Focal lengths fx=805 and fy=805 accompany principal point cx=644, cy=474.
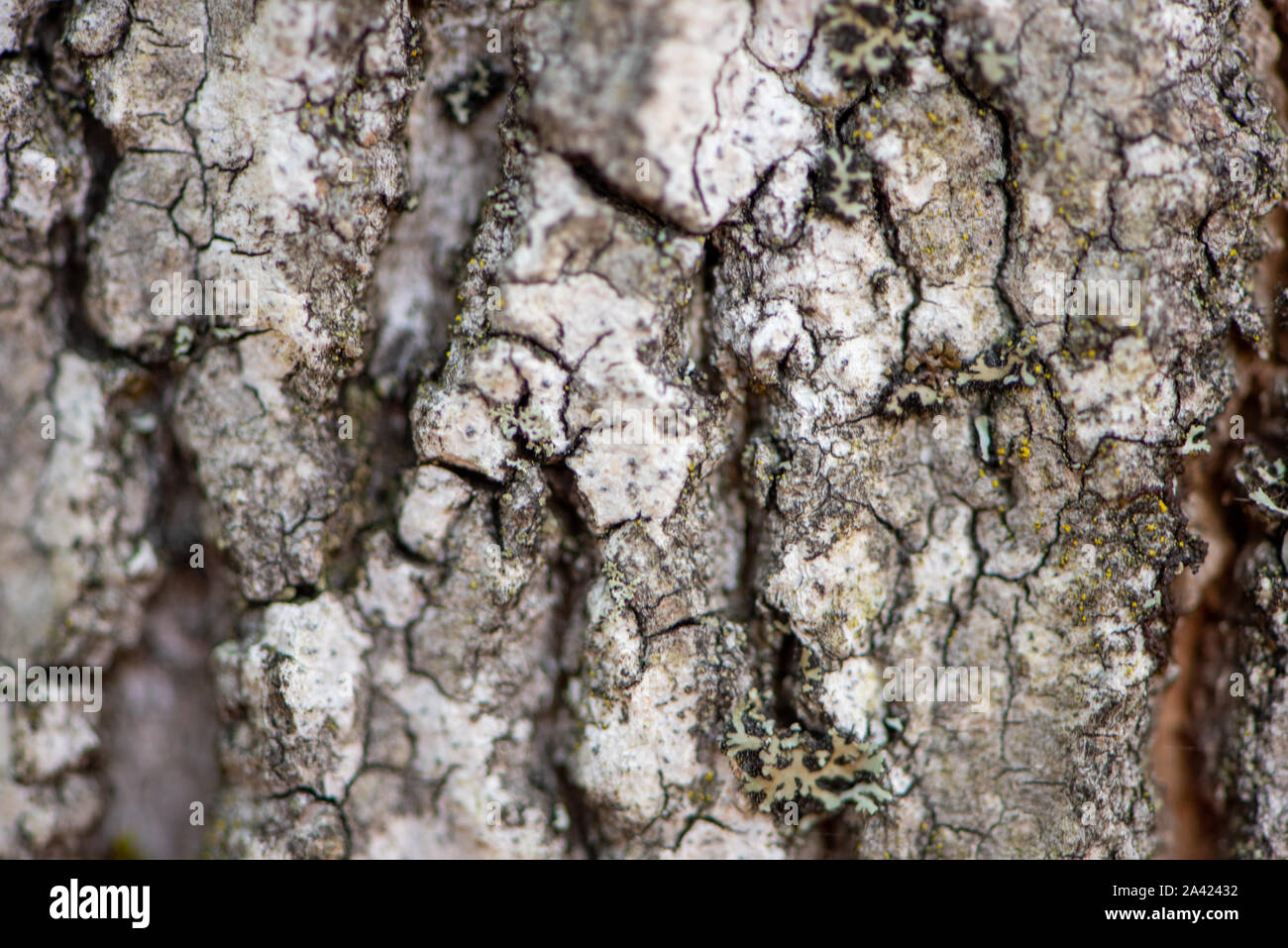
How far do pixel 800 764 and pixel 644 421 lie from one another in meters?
0.96

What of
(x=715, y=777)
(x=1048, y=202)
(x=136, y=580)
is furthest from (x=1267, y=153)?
(x=136, y=580)

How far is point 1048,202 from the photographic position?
1930 mm

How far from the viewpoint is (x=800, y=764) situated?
6.75 ft

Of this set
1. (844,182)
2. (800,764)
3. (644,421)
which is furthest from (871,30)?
(800,764)

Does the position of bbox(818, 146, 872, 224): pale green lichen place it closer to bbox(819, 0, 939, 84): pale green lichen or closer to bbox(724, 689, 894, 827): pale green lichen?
bbox(819, 0, 939, 84): pale green lichen

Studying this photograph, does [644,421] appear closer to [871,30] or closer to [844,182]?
[844,182]

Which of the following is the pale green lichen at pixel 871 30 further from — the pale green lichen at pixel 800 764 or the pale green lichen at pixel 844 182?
the pale green lichen at pixel 800 764

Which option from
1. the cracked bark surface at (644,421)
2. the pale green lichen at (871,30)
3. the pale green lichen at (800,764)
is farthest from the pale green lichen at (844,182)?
the pale green lichen at (800,764)

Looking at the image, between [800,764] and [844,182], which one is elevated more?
[844,182]

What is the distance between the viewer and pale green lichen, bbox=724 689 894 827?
80.5 inches

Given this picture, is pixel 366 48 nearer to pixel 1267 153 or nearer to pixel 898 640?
pixel 898 640

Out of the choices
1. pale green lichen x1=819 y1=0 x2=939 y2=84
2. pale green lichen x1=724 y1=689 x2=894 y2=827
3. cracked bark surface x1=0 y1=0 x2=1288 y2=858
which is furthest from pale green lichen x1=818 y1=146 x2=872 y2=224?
pale green lichen x1=724 y1=689 x2=894 y2=827

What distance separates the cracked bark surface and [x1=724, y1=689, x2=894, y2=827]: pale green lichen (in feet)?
0.05

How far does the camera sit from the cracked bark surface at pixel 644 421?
1.91m
